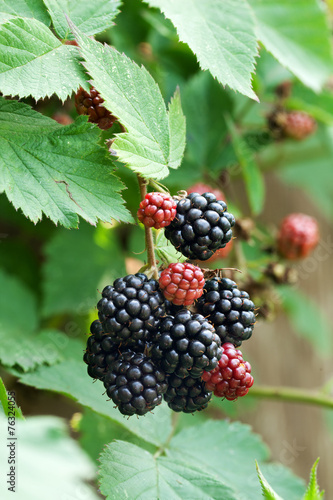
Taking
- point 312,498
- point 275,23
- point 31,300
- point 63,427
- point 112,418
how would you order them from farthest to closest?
1. point 31,300
2. point 275,23
3. point 112,418
4. point 312,498
5. point 63,427

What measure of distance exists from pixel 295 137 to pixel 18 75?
121 cm

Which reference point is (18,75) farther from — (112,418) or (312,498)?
(312,498)

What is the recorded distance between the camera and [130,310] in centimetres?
82

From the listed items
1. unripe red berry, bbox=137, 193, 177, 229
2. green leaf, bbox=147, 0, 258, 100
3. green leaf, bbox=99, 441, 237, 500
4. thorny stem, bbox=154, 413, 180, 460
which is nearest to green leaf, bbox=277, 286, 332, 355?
thorny stem, bbox=154, 413, 180, 460

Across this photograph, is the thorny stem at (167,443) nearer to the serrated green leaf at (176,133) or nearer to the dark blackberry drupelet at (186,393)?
the dark blackberry drupelet at (186,393)

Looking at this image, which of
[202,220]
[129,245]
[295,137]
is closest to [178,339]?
[202,220]

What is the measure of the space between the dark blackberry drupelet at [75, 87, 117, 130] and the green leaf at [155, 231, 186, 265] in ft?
0.76

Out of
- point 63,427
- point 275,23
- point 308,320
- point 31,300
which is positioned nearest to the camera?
point 63,427

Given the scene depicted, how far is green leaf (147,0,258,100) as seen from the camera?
3.13 feet

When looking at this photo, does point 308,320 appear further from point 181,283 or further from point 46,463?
point 46,463

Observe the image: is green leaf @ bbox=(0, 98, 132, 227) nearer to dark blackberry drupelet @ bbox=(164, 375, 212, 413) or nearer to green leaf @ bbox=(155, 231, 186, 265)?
green leaf @ bbox=(155, 231, 186, 265)

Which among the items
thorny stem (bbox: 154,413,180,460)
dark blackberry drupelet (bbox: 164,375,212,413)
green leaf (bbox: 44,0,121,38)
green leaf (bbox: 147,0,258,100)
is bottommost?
thorny stem (bbox: 154,413,180,460)

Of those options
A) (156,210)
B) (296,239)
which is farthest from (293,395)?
(156,210)

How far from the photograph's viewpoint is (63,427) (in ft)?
1.91
